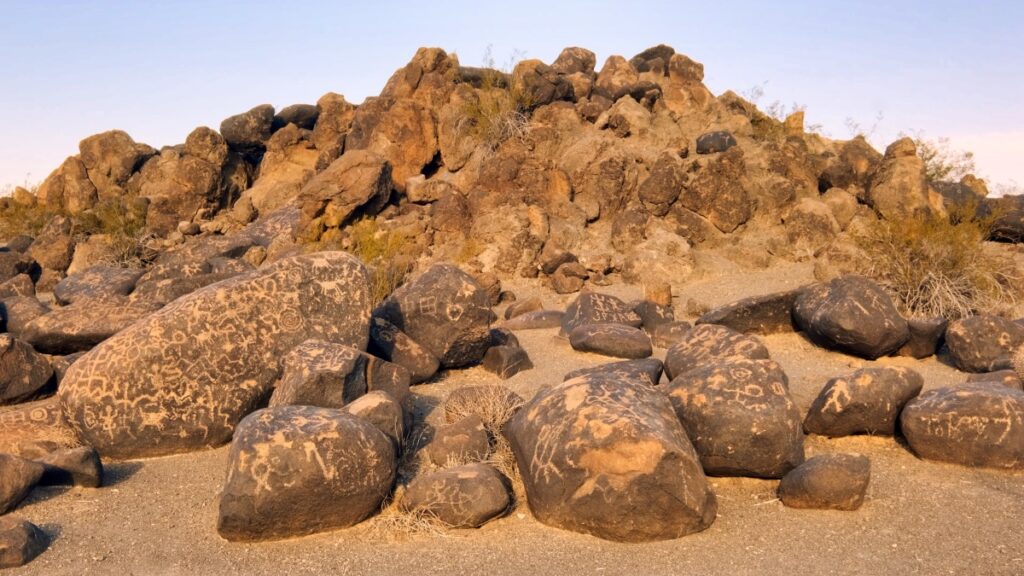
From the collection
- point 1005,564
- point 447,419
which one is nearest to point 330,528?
point 447,419

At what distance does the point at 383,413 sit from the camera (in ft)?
19.5

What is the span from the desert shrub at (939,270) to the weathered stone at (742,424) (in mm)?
6173

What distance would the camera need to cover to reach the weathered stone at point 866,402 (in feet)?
21.5

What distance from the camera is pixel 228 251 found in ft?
53.6

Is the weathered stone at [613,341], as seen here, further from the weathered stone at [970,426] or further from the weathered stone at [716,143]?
the weathered stone at [716,143]

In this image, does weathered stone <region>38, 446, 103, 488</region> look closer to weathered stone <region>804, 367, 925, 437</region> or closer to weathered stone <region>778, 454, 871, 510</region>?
weathered stone <region>778, 454, 871, 510</region>

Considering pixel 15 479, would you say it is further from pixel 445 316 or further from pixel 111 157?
pixel 111 157

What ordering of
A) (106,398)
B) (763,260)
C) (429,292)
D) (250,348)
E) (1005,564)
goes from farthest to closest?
(763,260) → (429,292) → (250,348) → (106,398) → (1005,564)

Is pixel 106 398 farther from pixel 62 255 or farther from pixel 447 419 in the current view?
pixel 62 255

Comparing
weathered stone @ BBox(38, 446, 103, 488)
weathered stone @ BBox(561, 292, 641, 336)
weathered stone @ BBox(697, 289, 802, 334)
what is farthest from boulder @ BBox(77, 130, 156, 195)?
weathered stone @ BBox(38, 446, 103, 488)

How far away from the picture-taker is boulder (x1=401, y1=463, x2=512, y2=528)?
5.14m

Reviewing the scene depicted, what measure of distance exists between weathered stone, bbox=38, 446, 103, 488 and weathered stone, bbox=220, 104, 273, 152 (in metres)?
16.7

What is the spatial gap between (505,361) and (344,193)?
29.6 feet

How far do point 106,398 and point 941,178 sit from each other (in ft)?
54.9
